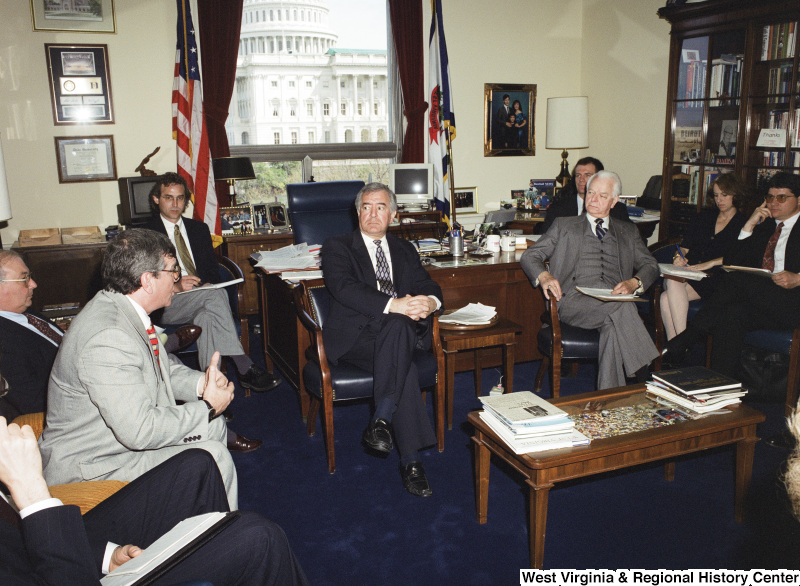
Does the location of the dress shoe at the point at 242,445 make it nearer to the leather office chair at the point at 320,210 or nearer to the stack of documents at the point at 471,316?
the stack of documents at the point at 471,316

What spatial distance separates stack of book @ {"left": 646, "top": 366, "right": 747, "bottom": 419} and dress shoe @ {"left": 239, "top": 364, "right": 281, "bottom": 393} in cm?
223

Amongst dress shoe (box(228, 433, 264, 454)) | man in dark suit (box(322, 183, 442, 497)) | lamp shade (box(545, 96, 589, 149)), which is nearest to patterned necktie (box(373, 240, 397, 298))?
man in dark suit (box(322, 183, 442, 497))

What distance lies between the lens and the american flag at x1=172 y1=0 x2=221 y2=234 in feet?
15.9

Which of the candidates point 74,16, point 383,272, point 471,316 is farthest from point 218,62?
point 471,316

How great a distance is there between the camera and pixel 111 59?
4.91 m

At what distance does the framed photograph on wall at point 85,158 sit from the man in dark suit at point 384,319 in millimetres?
2917

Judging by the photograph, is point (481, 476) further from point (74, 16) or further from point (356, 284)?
point (74, 16)

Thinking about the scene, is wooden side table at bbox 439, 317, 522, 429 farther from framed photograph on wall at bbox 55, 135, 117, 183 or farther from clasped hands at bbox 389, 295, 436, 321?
framed photograph on wall at bbox 55, 135, 117, 183

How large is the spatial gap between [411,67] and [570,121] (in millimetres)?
1582

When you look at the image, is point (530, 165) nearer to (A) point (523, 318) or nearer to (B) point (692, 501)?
(A) point (523, 318)

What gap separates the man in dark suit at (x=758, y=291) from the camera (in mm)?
3352

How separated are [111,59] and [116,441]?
4.07 m

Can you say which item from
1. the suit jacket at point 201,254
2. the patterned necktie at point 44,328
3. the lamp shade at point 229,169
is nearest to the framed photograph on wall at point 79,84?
the lamp shade at point 229,169

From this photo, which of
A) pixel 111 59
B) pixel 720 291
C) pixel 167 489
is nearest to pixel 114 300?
pixel 167 489
